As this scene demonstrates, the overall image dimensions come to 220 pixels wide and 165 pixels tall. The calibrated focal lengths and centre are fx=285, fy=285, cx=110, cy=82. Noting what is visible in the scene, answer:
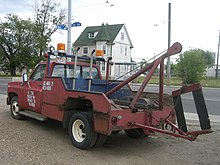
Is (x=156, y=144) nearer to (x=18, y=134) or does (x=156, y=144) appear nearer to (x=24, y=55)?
(x=18, y=134)

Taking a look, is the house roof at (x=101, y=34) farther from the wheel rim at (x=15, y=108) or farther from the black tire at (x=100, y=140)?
the black tire at (x=100, y=140)

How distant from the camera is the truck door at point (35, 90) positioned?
7086mm

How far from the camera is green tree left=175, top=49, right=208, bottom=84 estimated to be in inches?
1341

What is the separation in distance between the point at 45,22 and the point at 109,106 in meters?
45.0

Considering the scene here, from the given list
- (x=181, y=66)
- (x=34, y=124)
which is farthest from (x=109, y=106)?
(x=181, y=66)

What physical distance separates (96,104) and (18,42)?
45.8 meters

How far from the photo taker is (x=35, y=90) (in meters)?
7.20

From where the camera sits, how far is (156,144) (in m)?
6.29

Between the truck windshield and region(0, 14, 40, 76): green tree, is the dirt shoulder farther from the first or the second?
region(0, 14, 40, 76): green tree

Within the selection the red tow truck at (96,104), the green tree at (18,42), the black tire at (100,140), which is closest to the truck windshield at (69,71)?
the red tow truck at (96,104)

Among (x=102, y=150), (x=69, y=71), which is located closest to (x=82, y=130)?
(x=102, y=150)

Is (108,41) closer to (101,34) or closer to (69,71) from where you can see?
(101,34)

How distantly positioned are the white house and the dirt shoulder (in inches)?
1726

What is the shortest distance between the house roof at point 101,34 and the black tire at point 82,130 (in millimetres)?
45666
